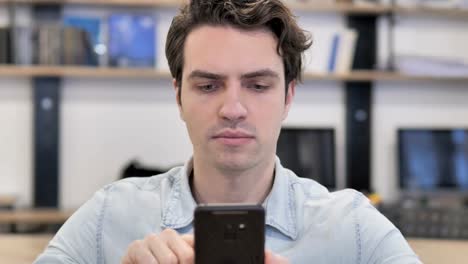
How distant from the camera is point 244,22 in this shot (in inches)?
51.5

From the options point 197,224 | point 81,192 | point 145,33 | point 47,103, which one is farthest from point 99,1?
point 197,224

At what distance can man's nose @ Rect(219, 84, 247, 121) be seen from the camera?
4.01ft

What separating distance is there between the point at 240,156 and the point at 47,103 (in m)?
2.61

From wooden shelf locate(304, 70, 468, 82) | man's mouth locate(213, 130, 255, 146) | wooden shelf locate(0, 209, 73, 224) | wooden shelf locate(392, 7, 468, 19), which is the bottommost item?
wooden shelf locate(0, 209, 73, 224)

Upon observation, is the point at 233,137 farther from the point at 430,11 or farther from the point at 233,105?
the point at 430,11

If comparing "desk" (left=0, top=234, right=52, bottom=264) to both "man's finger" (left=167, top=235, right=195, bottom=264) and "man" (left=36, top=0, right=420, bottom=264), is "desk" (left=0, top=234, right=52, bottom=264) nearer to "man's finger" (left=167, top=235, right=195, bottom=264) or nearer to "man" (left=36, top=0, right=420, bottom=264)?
"man" (left=36, top=0, right=420, bottom=264)

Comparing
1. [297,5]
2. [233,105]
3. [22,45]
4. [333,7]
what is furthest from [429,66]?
[233,105]

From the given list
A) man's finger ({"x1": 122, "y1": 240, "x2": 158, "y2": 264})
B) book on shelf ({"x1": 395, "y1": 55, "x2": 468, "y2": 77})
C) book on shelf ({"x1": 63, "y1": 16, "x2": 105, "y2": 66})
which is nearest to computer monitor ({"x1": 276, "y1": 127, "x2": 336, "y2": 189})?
book on shelf ({"x1": 395, "y1": 55, "x2": 468, "y2": 77})

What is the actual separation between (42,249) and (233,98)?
1.12 m

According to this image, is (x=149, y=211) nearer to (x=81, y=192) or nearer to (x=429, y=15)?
(x=81, y=192)

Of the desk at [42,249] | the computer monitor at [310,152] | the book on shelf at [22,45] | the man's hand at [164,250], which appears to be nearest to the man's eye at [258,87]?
the man's hand at [164,250]

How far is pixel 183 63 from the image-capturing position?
1.36 m

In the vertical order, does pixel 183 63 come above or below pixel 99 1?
below

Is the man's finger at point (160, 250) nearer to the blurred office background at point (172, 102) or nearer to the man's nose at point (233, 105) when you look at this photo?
the man's nose at point (233, 105)
